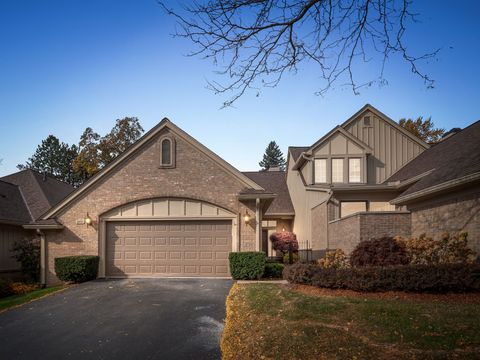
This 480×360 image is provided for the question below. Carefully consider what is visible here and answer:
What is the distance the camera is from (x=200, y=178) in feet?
54.1

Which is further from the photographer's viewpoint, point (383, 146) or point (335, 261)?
point (383, 146)

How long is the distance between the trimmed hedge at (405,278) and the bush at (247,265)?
3588 millimetres

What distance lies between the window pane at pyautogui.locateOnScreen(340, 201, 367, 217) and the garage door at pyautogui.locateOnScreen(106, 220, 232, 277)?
7.26 meters

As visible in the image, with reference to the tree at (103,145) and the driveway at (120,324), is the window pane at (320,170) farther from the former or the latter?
the tree at (103,145)

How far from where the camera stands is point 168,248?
1639 centimetres

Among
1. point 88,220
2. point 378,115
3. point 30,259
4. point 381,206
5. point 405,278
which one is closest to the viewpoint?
point 405,278

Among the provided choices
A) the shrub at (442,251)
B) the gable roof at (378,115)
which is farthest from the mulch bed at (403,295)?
the gable roof at (378,115)

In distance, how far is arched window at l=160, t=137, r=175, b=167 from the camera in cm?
1662

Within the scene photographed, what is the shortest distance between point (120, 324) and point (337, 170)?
16.5m

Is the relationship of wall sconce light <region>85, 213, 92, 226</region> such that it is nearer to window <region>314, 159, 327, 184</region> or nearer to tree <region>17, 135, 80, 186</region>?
window <region>314, 159, 327, 184</region>

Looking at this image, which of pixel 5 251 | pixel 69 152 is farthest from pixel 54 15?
pixel 69 152

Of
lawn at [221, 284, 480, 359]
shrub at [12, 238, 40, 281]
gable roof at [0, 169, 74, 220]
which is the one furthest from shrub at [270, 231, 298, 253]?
gable roof at [0, 169, 74, 220]

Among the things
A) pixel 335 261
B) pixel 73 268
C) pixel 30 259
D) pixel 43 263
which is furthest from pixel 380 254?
pixel 30 259

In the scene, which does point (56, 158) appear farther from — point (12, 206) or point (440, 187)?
point (440, 187)
